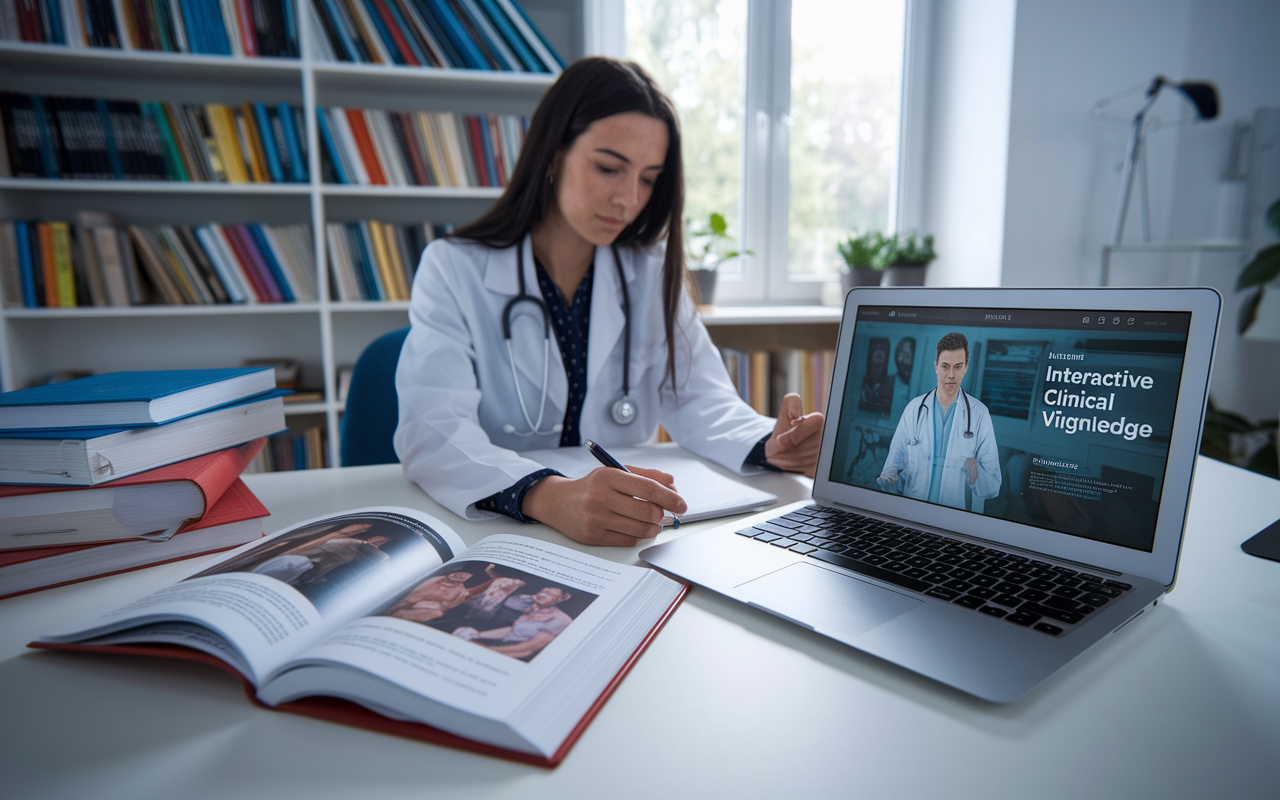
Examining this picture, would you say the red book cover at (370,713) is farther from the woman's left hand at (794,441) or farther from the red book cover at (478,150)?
the red book cover at (478,150)

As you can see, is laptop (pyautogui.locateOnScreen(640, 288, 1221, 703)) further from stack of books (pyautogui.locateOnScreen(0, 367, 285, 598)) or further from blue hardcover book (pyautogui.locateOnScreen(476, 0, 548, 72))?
blue hardcover book (pyautogui.locateOnScreen(476, 0, 548, 72))

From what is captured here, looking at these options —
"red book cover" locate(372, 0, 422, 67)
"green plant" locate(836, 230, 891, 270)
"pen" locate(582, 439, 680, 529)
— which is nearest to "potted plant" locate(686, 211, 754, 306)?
"green plant" locate(836, 230, 891, 270)

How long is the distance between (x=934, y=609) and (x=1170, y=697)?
0.47 ft

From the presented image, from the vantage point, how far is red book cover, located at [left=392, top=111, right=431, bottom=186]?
2078mm

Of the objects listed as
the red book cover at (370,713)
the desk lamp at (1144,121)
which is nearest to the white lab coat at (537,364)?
the red book cover at (370,713)

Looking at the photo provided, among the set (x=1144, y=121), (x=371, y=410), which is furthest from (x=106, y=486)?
(x=1144, y=121)

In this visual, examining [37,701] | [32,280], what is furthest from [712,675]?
[32,280]

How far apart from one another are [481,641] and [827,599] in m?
0.27

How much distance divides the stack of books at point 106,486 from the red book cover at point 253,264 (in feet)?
4.84

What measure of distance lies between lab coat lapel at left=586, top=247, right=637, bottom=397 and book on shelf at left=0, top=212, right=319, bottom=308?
3.89 ft

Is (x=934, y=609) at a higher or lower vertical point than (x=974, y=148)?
lower

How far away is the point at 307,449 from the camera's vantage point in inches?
86.9

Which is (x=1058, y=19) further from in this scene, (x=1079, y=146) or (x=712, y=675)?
(x=712, y=675)

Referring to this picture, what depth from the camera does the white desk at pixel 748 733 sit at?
365 millimetres
